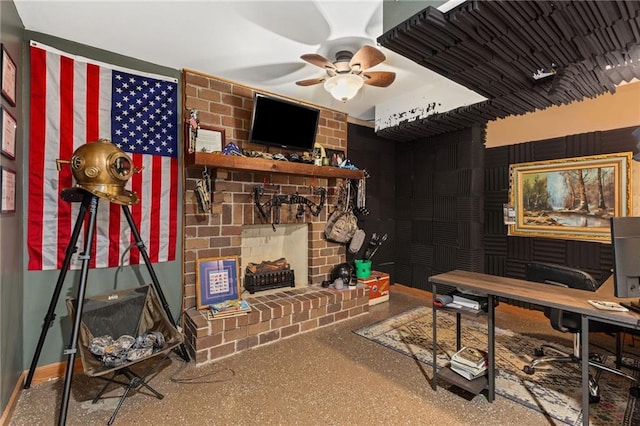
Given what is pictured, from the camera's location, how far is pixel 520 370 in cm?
243

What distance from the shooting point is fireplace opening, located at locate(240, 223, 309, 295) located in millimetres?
3547

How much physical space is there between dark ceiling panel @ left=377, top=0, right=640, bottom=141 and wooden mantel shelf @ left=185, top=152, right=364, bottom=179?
60.0 inches

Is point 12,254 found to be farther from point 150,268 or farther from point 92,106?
point 92,106

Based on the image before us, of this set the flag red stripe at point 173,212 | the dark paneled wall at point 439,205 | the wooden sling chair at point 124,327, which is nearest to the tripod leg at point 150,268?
the wooden sling chair at point 124,327

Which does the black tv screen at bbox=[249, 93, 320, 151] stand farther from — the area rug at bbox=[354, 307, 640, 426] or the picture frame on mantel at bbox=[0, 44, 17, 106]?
the area rug at bbox=[354, 307, 640, 426]

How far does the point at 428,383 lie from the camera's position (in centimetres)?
227

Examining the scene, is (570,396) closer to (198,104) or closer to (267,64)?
(267,64)

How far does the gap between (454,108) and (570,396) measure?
2.72 metres

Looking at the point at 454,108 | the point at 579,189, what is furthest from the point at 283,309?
the point at 579,189

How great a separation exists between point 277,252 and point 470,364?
7.96 feet

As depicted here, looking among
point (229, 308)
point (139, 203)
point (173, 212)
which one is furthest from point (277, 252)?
point (139, 203)

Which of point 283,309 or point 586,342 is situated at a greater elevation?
point 586,342

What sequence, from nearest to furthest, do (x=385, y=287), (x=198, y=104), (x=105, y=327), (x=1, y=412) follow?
(x=1, y=412)
(x=105, y=327)
(x=198, y=104)
(x=385, y=287)

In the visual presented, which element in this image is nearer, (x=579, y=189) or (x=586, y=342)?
(x=586, y=342)
